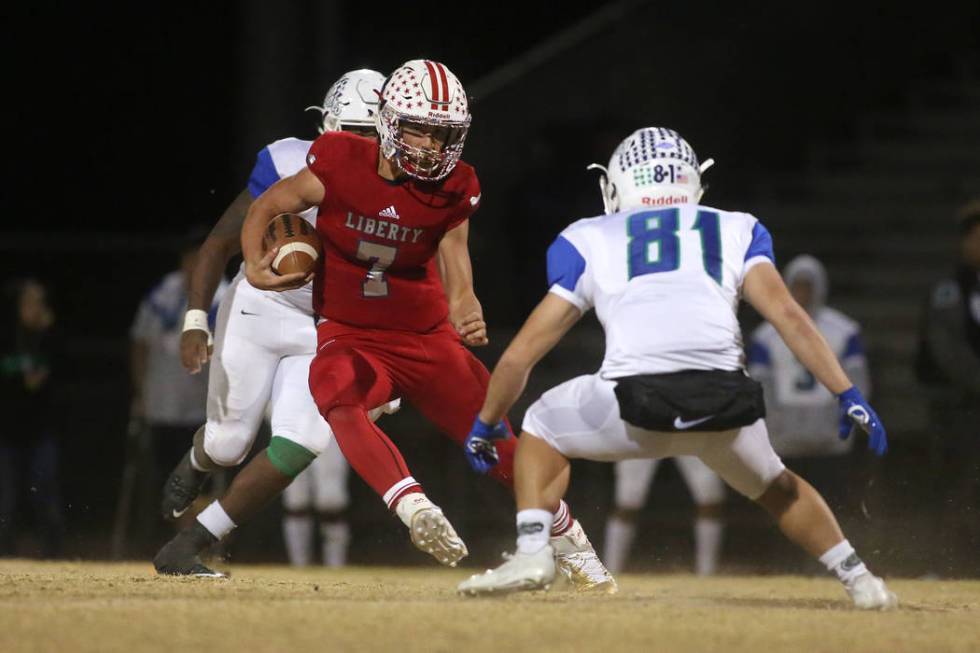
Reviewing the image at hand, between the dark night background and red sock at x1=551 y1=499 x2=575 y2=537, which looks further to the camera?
the dark night background

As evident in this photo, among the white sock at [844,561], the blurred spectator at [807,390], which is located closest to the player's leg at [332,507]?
the blurred spectator at [807,390]

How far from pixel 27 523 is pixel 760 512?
4.88m

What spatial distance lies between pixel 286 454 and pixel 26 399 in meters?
4.96

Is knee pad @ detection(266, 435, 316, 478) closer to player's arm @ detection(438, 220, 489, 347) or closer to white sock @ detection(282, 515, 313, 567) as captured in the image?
player's arm @ detection(438, 220, 489, 347)

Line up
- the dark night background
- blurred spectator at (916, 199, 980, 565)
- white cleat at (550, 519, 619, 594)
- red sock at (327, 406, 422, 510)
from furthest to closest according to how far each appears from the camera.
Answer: the dark night background, blurred spectator at (916, 199, 980, 565), white cleat at (550, 519, 619, 594), red sock at (327, 406, 422, 510)

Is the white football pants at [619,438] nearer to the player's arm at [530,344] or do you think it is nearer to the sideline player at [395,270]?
the player's arm at [530,344]

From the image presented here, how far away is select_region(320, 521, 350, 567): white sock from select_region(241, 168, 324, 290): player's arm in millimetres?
4001

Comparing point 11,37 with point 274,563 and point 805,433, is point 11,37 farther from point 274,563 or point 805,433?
point 805,433

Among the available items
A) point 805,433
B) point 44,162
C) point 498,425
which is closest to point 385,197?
point 498,425

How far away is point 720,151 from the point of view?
43.5 feet

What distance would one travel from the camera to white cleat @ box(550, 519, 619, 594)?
6.93 meters

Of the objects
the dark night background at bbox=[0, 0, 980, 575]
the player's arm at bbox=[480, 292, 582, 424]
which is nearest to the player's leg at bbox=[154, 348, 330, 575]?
the player's arm at bbox=[480, 292, 582, 424]

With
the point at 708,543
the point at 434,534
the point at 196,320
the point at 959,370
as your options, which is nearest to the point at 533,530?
the point at 434,534

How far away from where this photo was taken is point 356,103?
7.41 metres
